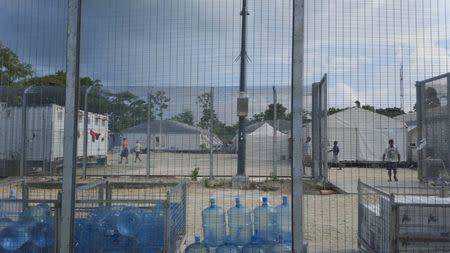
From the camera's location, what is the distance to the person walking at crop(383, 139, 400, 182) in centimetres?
611

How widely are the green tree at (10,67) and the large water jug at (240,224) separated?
2.95 m

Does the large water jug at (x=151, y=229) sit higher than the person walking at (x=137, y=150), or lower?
lower

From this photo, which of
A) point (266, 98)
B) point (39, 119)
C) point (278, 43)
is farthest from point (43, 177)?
point (278, 43)

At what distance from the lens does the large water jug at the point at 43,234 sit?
534 cm

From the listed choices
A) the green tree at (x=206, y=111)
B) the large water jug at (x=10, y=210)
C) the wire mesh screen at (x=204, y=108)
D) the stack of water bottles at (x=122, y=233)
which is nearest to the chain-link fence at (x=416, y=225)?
the wire mesh screen at (x=204, y=108)

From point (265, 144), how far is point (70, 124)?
3.24 metres

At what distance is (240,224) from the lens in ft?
19.3

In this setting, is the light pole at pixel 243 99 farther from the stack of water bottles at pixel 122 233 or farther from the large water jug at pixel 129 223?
the large water jug at pixel 129 223

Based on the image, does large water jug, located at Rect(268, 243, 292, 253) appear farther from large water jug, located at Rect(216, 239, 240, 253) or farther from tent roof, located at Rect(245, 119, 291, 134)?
tent roof, located at Rect(245, 119, 291, 134)

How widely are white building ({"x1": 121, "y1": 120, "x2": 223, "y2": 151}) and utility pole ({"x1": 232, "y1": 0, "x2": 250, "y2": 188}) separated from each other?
1.13 feet

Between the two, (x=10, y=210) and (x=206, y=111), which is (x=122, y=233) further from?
(x=206, y=111)

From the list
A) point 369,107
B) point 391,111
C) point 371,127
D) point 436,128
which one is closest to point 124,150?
point 369,107

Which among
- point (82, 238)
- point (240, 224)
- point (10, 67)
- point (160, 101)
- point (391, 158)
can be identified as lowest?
point (82, 238)

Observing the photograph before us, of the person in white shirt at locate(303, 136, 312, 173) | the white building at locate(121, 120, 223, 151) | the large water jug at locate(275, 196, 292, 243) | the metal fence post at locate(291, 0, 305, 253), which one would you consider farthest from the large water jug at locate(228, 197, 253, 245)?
the person in white shirt at locate(303, 136, 312, 173)
